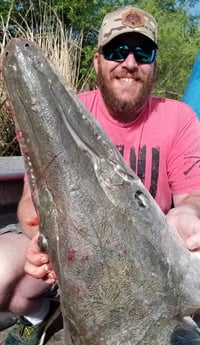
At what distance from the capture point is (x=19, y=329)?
3.21 metres

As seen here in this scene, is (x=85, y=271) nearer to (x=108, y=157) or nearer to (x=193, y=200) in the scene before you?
(x=108, y=157)

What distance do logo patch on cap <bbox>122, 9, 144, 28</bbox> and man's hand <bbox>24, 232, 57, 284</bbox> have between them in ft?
4.77

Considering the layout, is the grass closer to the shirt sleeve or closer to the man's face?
the man's face

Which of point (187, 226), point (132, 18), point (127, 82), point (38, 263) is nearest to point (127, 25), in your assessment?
point (132, 18)

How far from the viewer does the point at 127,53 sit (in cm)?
306

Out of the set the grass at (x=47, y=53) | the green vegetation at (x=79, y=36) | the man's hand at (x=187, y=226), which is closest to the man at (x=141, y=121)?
the green vegetation at (x=79, y=36)

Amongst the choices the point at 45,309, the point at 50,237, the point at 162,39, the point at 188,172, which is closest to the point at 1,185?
the point at 45,309

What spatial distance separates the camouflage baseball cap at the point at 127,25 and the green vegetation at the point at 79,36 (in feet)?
1.08

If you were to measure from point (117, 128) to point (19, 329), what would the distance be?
1.21m

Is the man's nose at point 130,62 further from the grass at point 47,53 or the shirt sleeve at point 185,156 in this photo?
the grass at point 47,53

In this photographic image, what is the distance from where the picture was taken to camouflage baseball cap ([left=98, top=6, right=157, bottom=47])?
304 cm

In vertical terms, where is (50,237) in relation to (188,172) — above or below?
above

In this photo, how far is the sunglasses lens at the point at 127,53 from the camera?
3.06 metres

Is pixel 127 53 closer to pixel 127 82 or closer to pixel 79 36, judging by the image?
pixel 127 82
